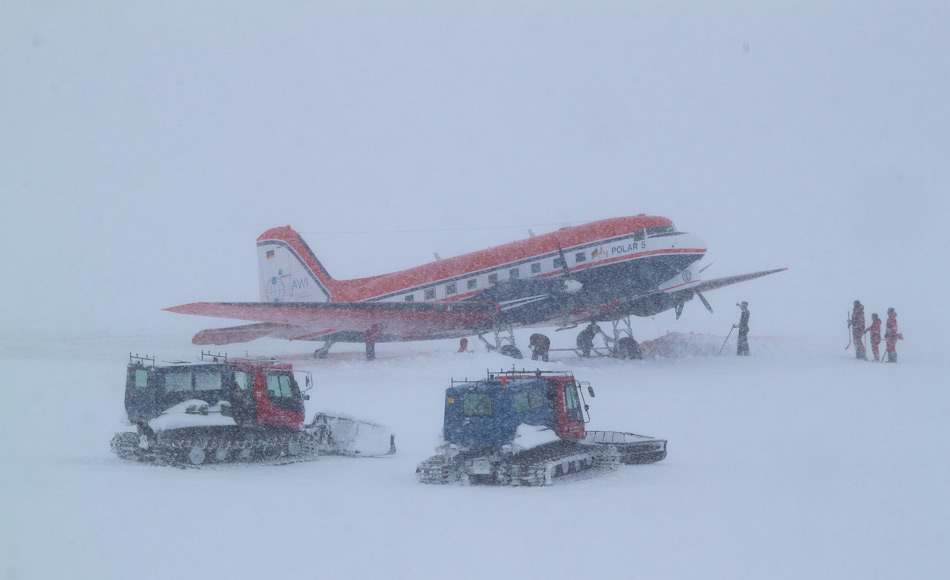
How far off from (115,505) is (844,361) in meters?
20.9

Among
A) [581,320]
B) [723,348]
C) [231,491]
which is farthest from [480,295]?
[231,491]

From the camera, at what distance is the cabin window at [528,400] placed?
36.8 feet

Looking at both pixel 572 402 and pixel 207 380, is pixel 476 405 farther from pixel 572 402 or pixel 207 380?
pixel 207 380

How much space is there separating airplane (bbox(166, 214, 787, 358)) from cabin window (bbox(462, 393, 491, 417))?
43.0 feet

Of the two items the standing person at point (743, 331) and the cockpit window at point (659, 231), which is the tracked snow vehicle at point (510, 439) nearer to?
the cockpit window at point (659, 231)

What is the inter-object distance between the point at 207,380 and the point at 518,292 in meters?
13.2

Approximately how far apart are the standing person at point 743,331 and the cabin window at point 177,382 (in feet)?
56.6

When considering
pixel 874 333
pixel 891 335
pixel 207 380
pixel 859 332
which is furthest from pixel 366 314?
pixel 891 335

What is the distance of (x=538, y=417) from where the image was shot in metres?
11.5

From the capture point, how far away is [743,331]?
79.2ft

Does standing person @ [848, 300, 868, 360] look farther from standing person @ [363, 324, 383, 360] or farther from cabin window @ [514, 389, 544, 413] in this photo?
cabin window @ [514, 389, 544, 413]

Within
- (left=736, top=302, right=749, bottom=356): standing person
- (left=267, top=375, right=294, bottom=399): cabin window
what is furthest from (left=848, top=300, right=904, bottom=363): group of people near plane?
(left=267, top=375, right=294, bottom=399): cabin window

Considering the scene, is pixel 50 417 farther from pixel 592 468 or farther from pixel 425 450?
pixel 592 468

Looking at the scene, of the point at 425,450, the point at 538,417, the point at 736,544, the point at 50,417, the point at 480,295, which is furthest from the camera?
the point at 480,295
